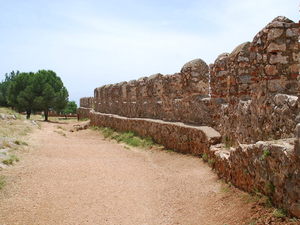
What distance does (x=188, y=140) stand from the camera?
860 centimetres

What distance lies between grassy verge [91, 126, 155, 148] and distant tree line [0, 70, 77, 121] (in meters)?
18.8

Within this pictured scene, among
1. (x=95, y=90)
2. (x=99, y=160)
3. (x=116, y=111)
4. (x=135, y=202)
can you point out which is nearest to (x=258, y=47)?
(x=135, y=202)

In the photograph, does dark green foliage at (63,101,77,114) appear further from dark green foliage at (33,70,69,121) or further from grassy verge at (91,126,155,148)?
grassy verge at (91,126,155,148)

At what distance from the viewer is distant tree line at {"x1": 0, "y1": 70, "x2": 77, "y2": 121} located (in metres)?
32.9

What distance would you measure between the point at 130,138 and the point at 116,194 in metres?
6.54

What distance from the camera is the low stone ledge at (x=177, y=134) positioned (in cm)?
768

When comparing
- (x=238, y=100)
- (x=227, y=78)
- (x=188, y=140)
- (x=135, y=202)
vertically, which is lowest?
(x=135, y=202)

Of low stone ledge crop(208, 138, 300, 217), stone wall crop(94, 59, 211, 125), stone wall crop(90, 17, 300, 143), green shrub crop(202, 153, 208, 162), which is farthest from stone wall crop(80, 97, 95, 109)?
low stone ledge crop(208, 138, 300, 217)

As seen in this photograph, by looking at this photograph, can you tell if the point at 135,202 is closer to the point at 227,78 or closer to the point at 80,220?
the point at 80,220

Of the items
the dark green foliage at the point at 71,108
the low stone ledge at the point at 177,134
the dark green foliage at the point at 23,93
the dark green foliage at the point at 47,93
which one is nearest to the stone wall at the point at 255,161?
the low stone ledge at the point at 177,134

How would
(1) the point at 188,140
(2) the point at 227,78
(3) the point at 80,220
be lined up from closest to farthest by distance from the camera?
(3) the point at 80,220
(2) the point at 227,78
(1) the point at 188,140

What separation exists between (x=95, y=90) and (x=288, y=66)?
56.9 feet

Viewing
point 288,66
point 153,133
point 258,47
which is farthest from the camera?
point 153,133

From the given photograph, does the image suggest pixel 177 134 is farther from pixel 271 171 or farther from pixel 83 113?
pixel 83 113
